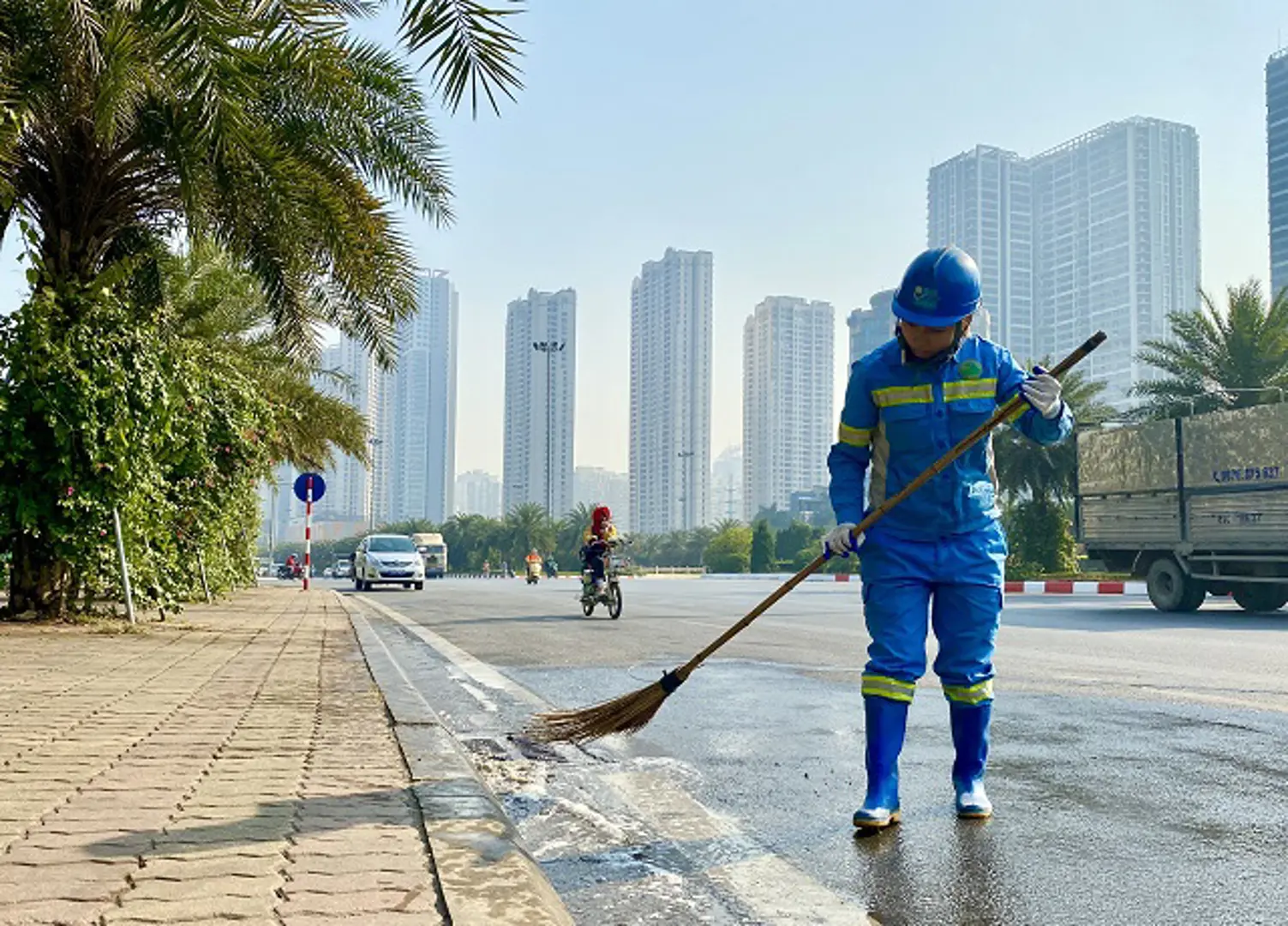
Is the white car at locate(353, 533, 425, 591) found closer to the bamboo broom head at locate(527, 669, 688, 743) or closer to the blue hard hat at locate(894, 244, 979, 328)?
the bamboo broom head at locate(527, 669, 688, 743)

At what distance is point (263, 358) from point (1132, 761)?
20.9 m

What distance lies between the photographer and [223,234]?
12.1 meters

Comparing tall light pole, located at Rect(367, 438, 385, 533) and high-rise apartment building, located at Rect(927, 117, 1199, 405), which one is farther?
high-rise apartment building, located at Rect(927, 117, 1199, 405)

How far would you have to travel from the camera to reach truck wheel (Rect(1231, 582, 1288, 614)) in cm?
1659

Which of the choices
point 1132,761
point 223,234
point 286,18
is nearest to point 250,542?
point 223,234

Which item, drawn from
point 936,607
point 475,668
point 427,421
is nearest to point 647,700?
point 936,607

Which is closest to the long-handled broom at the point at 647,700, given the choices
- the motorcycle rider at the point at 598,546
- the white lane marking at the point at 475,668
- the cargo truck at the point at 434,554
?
the white lane marking at the point at 475,668

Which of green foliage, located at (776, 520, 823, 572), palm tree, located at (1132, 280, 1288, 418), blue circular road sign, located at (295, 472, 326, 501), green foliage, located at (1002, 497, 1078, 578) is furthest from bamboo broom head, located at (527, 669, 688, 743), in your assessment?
green foliage, located at (776, 520, 823, 572)

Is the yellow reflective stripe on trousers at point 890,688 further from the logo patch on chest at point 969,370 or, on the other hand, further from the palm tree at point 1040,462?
the palm tree at point 1040,462

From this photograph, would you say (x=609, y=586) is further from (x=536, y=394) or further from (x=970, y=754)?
(x=536, y=394)

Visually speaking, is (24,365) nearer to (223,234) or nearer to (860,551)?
(223,234)

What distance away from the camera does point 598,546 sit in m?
16.0

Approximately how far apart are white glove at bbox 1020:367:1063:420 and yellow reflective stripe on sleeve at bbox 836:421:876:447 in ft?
1.72

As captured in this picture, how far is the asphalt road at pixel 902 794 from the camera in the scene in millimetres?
3080
